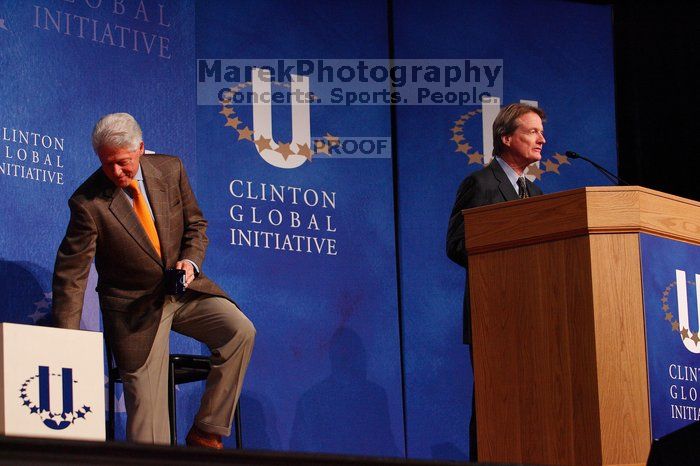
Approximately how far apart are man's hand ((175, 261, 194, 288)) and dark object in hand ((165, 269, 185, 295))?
0.03 m

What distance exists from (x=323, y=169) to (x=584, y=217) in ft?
8.65

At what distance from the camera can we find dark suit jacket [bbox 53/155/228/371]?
4.48 meters

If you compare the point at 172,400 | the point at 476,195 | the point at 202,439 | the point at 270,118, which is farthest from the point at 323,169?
the point at 202,439

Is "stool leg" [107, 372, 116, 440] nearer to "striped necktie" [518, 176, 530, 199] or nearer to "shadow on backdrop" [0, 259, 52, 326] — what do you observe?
"shadow on backdrop" [0, 259, 52, 326]

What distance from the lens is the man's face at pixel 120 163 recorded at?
456 cm

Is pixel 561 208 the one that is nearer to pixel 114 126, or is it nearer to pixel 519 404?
pixel 519 404

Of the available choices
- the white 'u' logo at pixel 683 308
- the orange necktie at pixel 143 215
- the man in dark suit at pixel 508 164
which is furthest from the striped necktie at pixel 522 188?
the orange necktie at pixel 143 215

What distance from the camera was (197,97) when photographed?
5762 mm

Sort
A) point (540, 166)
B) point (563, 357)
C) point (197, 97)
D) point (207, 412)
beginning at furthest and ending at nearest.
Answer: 1. point (540, 166)
2. point (197, 97)
3. point (207, 412)
4. point (563, 357)

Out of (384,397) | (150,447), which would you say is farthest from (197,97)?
(150,447)

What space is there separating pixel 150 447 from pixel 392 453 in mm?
4198

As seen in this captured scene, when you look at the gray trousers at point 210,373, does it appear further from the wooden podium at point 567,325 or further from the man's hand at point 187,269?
the wooden podium at point 567,325

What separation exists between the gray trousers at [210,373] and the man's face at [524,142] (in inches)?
49.3

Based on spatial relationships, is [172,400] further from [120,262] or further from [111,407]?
[120,262]
